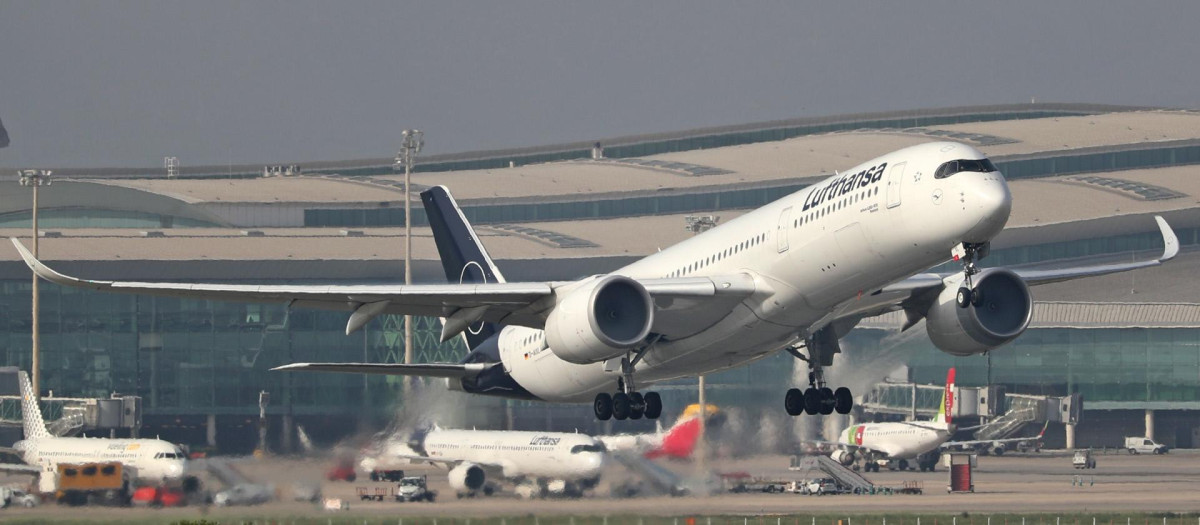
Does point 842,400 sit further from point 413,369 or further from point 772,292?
point 413,369

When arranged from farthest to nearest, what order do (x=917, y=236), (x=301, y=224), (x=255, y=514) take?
(x=301, y=224) → (x=255, y=514) → (x=917, y=236)

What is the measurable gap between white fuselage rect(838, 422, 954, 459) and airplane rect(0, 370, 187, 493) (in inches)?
1537

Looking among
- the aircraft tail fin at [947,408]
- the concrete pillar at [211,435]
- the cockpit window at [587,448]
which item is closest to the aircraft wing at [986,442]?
the aircraft tail fin at [947,408]

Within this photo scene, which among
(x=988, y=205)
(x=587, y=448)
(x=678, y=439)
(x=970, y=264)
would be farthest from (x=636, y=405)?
(x=587, y=448)

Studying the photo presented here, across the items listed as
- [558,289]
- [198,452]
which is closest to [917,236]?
[558,289]

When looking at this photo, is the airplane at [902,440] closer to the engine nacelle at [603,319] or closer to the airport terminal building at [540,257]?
the airport terminal building at [540,257]

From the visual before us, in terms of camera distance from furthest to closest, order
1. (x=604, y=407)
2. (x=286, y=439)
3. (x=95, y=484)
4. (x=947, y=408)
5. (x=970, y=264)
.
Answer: (x=947, y=408) < (x=286, y=439) < (x=95, y=484) < (x=604, y=407) < (x=970, y=264)

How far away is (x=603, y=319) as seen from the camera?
1528 inches

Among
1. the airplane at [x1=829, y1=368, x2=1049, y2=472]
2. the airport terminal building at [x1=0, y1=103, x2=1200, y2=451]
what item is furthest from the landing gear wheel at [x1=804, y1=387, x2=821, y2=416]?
the airplane at [x1=829, y1=368, x2=1049, y2=472]

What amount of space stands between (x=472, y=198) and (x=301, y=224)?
16.1 meters

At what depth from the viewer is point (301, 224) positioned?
413 feet

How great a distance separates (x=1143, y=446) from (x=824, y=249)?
71.7m

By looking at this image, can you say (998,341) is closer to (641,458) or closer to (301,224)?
(641,458)

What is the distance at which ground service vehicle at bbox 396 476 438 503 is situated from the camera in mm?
59519
